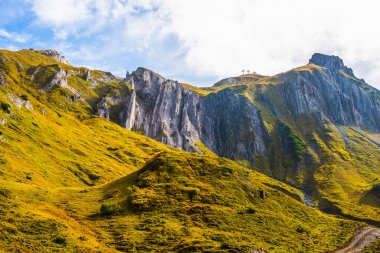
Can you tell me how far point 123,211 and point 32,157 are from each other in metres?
72.7

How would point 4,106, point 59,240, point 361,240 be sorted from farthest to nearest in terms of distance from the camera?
point 4,106 < point 361,240 < point 59,240

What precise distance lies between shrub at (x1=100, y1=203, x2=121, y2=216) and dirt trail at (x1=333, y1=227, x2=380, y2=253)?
5003 centimetres

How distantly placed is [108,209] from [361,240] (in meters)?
61.7

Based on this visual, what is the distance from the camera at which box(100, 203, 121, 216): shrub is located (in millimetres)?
78000

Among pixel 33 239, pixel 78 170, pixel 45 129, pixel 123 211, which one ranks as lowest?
pixel 33 239

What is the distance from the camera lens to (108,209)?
78.0 m

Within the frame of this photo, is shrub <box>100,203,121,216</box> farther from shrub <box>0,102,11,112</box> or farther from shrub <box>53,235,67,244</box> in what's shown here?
shrub <box>0,102,11,112</box>

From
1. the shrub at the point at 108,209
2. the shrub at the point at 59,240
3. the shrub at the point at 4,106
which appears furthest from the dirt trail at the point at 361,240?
the shrub at the point at 4,106

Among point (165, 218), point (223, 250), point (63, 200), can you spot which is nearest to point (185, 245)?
point (223, 250)

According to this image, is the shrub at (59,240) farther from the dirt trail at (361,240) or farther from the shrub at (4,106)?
the shrub at (4,106)

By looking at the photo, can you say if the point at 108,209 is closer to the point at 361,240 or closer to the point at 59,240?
the point at 59,240

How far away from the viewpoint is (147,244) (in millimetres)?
63125

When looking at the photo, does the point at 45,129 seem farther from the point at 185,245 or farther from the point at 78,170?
the point at 185,245

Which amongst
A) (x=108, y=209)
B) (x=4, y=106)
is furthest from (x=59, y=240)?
(x=4, y=106)
